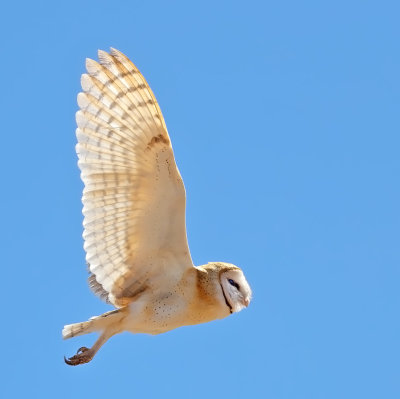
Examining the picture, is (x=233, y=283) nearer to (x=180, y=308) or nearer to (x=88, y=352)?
(x=180, y=308)

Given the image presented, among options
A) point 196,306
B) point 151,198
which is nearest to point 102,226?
point 151,198

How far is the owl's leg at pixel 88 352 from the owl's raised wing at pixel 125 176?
0.39 metres

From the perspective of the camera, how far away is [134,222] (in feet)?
24.9

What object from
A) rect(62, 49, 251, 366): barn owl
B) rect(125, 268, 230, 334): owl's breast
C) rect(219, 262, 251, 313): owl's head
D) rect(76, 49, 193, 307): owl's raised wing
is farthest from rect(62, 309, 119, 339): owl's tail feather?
rect(219, 262, 251, 313): owl's head

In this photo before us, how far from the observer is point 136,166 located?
7.41 m

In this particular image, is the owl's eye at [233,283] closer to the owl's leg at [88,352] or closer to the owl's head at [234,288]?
the owl's head at [234,288]

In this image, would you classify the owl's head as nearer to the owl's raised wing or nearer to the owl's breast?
the owl's breast

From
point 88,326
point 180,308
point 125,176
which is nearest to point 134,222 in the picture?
point 125,176

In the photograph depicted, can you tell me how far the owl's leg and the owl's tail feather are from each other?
63mm

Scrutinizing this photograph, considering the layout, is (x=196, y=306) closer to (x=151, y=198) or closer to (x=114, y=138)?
(x=151, y=198)

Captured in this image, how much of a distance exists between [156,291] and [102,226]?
0.69 m

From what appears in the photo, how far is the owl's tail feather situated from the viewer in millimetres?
7664

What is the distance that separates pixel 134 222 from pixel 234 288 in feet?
2.92

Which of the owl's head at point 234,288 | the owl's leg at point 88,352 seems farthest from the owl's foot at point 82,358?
the owl's head at point 234,288
